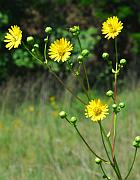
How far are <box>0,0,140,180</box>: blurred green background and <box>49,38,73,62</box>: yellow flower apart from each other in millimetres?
206

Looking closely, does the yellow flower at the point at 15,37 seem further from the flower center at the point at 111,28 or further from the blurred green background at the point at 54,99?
the flower center at the point at 111,28

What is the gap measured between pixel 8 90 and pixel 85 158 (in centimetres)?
386

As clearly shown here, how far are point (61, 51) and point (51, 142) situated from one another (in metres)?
3.58

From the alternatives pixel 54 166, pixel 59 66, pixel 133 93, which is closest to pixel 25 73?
pixel 59 66

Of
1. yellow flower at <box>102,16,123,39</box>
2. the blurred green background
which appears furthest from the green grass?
yellow flower at <box>102,16,123,39</box>

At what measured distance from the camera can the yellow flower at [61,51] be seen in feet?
5.31

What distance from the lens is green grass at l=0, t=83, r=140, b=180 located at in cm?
415

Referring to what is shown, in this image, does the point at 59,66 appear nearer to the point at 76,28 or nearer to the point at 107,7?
the point at 107,7

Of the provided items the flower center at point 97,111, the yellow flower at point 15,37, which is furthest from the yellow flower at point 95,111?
the yellow flower at point 15,37

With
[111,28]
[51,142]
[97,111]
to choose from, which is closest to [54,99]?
[51,142]

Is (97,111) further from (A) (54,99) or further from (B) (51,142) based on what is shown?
(A) (54,99)

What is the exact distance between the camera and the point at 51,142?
202 inches

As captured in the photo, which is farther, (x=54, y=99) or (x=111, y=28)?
(x=54, y=99)

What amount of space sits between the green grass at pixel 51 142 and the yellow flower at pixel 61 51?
2.28 m
